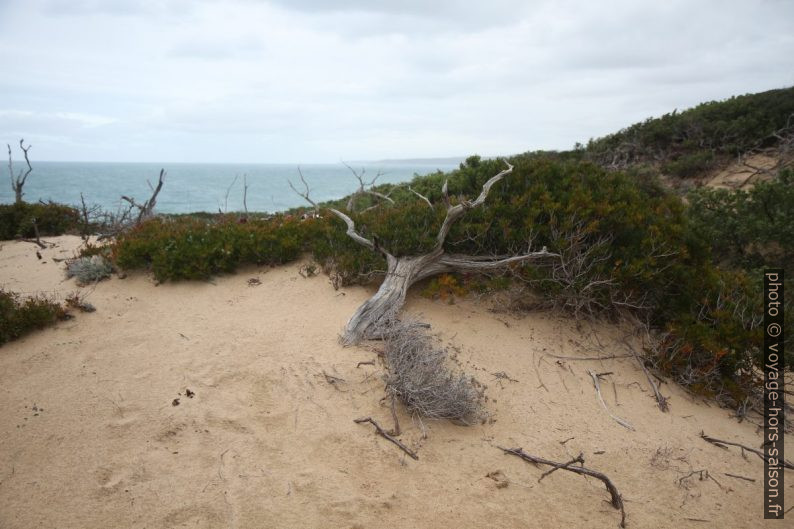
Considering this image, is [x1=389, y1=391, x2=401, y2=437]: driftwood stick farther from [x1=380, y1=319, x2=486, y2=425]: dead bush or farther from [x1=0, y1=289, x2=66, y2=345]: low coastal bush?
[x1=0, y1=289, x2=66, y2=345]: low coastal bush

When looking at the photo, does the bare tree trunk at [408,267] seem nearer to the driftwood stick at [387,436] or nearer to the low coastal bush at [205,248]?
the driftwood stick at [387,436]

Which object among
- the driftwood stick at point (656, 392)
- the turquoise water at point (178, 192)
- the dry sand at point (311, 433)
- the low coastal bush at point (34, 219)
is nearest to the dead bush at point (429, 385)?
the dry sand at point (311, 433)

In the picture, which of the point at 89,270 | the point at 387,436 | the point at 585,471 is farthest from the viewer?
the point at 89,270

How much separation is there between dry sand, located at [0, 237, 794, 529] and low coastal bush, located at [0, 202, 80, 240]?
618cm

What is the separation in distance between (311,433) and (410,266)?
2.97 meters

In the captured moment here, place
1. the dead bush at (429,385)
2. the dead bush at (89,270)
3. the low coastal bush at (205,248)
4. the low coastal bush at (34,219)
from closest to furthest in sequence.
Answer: the dead bush at (429,385) → the low coastal bush at (205,248) → the dead bush at (89,270) → the low coastal bush at (34,219)

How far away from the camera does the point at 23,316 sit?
559 cm

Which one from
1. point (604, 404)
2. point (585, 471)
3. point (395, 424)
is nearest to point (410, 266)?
point (395, 424)

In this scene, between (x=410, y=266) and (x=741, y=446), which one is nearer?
(x=741, y=446)

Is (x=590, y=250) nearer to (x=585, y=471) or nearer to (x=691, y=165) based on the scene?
(x=585, y=471)

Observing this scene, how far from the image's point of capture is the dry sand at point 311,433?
3.60m

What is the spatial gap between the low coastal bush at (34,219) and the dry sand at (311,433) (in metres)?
6.18

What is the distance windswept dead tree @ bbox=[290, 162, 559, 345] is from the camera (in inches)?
230

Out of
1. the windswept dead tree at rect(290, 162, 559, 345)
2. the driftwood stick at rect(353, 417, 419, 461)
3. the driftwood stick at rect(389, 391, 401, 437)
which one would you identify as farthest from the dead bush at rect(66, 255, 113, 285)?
the driftwood stick at rect(389, 391, 401, 437)
